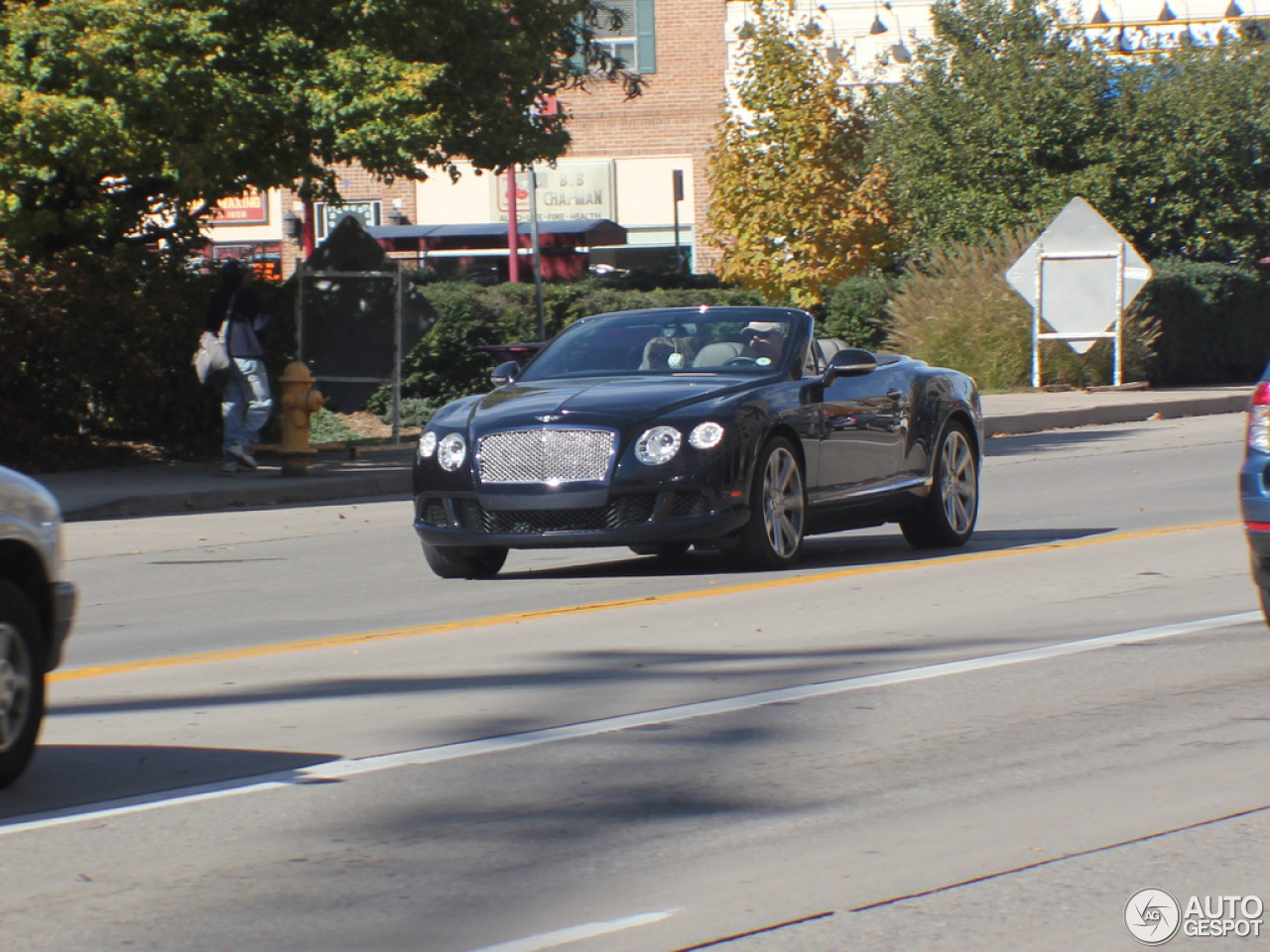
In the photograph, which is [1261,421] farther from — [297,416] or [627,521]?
[297,416]

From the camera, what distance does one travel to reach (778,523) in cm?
1093

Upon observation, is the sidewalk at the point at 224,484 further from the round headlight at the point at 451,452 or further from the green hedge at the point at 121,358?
the round headlight at the point at 451,452

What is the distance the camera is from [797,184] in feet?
119

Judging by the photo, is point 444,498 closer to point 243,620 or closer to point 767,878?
point 243,620

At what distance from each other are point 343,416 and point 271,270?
7.12ft

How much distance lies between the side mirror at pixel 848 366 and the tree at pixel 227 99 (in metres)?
7.47

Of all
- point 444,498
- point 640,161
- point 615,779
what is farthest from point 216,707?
point 640,161

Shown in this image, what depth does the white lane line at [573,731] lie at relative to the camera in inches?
219

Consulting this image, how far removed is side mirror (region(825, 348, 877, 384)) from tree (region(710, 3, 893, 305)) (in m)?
24.3

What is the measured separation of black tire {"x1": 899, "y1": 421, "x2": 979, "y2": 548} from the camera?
12.1m

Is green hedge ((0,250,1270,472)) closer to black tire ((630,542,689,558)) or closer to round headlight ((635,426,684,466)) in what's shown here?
black tire ((630,542,689,558))

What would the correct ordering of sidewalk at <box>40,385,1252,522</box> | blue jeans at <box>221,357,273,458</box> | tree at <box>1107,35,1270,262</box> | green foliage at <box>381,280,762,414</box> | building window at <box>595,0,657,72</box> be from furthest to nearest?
building window at <box>595,0,657,72</box> → tree at <box>1107,35,1270,262</box> → green foliage at <box>381,280,762,414</box> → blue jeans at <box>221,357,273,458</box> → sidewalk at <box>40,385,1252,522</box>

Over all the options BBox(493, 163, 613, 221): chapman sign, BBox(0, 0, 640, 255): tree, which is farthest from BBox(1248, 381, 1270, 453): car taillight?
BBox(493, 163, 613, 221): chapman sign

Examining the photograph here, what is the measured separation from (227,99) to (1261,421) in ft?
38.6
